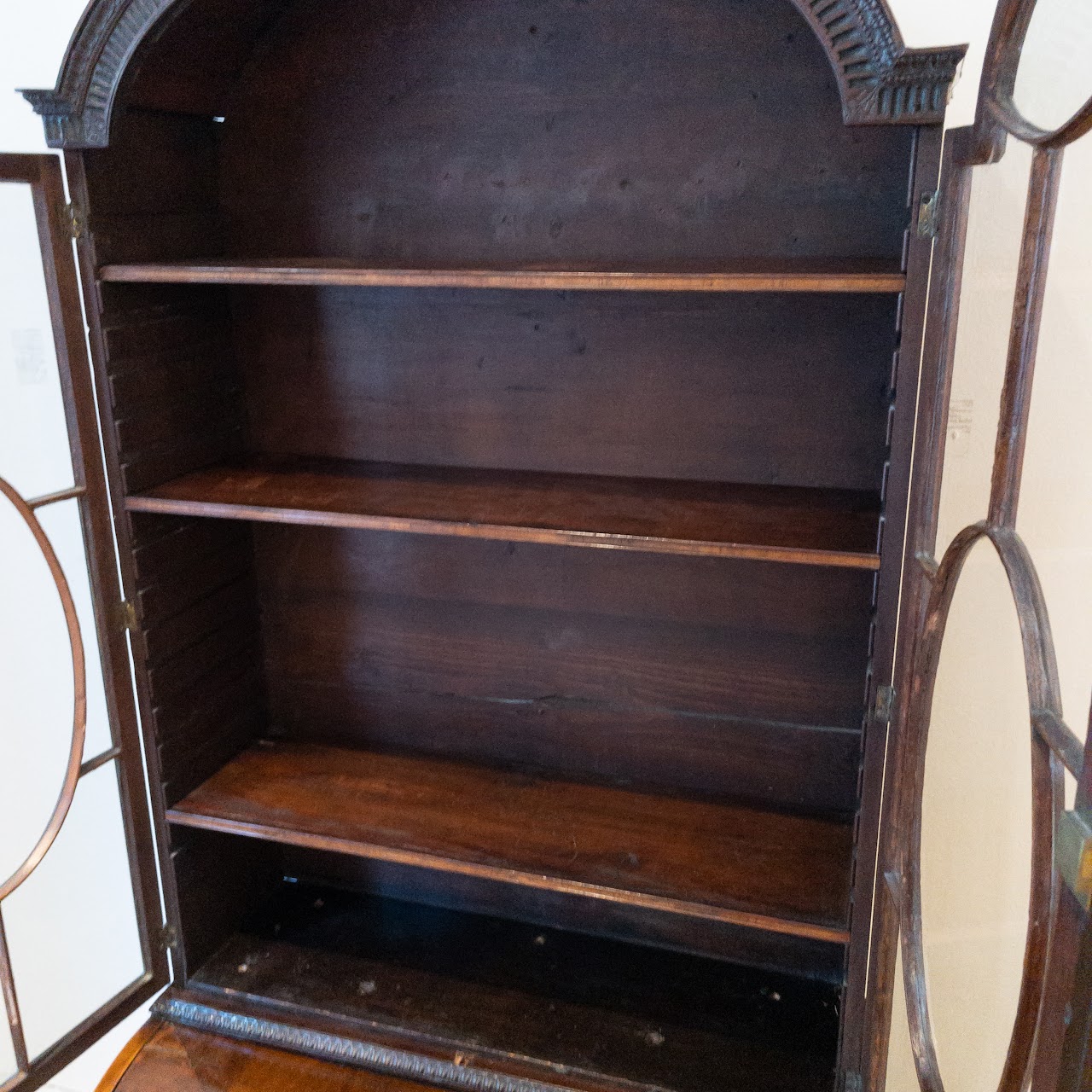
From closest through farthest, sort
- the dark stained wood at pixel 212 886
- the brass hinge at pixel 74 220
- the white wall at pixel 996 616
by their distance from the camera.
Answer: the white wall at pixel 996 616 < the brass hinge at pixel 74 220 < the dark stained wood at pixel 212 886

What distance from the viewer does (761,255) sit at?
1.50 meters

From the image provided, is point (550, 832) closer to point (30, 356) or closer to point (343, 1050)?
point (343, 1050)

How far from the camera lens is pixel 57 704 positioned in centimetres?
160

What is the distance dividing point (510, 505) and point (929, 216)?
67 cm

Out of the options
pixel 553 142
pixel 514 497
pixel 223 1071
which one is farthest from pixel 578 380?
pixel 223 1071

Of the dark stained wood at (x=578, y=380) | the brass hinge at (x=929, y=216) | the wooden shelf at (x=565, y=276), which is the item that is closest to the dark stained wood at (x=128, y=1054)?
the dark stained wood at (x=578, y=380)

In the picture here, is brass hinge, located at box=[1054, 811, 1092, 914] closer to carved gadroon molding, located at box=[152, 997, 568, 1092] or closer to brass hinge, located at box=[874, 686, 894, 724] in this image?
brass hinge, located at box=[874, 686, 894, 724]

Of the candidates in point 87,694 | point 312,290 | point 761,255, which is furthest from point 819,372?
point 87,694

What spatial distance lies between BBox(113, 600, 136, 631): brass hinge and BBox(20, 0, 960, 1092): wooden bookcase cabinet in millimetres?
11

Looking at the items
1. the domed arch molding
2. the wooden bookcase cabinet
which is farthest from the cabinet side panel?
the domed arch molding

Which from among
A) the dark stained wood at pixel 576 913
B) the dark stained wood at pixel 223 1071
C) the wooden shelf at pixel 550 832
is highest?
the wooden shelf at pixel 550 832

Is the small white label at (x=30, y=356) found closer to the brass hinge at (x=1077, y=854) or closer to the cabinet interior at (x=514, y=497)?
the cabinet interior at (x=514, y=497)

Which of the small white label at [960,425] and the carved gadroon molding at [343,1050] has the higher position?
the small white label at [960,425]

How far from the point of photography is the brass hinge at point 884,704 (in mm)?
1324
